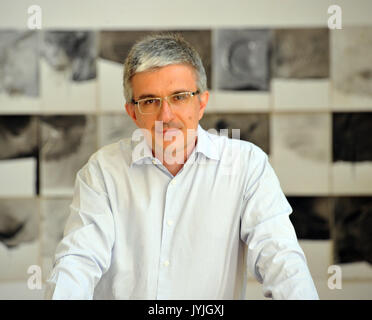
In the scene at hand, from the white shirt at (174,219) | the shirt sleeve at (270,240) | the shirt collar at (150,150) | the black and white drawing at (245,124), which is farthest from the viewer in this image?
the black and white drawing at (245,124)

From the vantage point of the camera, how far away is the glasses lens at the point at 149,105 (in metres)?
1.62

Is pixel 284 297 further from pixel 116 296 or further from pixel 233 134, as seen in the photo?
pixel 233 134

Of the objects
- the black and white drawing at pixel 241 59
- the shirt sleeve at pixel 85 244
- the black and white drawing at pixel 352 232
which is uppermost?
the black and white drawing at pixel 241 59

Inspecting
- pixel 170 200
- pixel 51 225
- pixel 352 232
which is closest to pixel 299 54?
pixel 352 232

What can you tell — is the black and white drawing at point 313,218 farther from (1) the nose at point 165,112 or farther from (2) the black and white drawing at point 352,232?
(1) the nose at point 165,112

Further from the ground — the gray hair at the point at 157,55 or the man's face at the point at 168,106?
the gray hair at the point at 157,55

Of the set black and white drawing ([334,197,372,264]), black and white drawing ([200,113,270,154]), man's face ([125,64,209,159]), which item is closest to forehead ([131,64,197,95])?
man's face ([125,64,209,159])

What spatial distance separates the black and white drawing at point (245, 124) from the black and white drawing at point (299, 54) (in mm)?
285

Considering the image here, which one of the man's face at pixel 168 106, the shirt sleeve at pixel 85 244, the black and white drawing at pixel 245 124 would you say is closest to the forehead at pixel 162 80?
the man's face at pixel 168 106

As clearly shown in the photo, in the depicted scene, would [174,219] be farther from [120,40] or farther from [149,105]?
[120,40]

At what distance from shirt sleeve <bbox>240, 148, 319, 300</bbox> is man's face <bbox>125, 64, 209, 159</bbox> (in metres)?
0.27

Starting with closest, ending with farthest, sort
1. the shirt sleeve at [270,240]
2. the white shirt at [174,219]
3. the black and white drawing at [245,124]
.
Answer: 1. the shirt sleeve at [270,240]
2. the white shirt at [174,219]
3. the black and white drawing at [245,124]

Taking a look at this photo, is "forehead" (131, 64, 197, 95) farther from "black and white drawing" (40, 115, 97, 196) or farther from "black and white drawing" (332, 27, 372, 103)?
"black and white drawing" (332, 27, 372, 103)

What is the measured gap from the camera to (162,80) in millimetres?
1595
